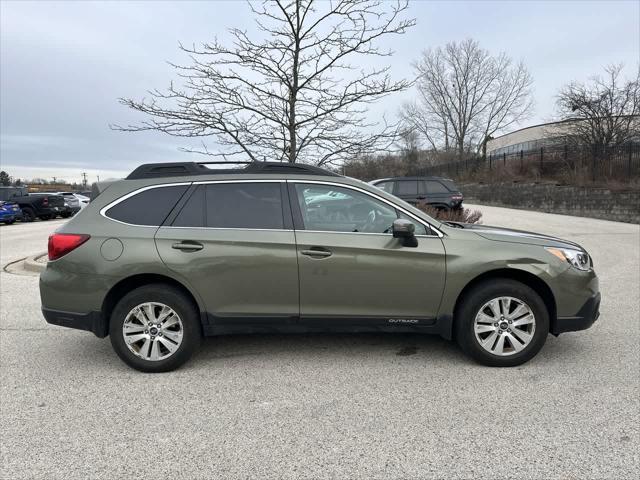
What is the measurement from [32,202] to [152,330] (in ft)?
78.5

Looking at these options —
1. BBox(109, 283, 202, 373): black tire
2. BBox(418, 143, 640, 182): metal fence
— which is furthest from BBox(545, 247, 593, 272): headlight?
BBox(418, 143, 640, 182): metal fence

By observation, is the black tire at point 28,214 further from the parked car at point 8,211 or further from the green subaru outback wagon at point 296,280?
the green subaru outback wagon at point 296,280

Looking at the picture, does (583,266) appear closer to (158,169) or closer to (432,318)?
(432,318)

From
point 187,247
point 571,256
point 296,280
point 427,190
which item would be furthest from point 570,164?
point 187,247

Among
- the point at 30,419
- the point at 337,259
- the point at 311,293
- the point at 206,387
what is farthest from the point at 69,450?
the point at 337,259

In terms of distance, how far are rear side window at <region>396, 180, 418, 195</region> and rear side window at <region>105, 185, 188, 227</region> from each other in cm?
1064

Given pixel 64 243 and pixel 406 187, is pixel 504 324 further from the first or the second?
pixel 406 187

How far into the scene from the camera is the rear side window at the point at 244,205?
3.87m

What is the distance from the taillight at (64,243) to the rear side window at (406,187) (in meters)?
11.1

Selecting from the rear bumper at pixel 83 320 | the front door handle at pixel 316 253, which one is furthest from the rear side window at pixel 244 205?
the rear bumper at pixel 83 320

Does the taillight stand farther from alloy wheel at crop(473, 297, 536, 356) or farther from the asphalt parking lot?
alloy wheel at crop(473, 297, 536, 356)

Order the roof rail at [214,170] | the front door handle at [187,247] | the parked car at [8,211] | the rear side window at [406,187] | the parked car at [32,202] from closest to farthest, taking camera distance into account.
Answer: the front door handle at [187,247] < the roof rail at [214,170] < the rear side window at [406,187] < the parked car at [8,211] < the parked car at [32,202]

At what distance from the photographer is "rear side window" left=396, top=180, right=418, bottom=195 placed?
1384 centimetres

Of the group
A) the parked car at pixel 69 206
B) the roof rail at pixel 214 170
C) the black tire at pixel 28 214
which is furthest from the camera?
the parked car at pixel 69 206
